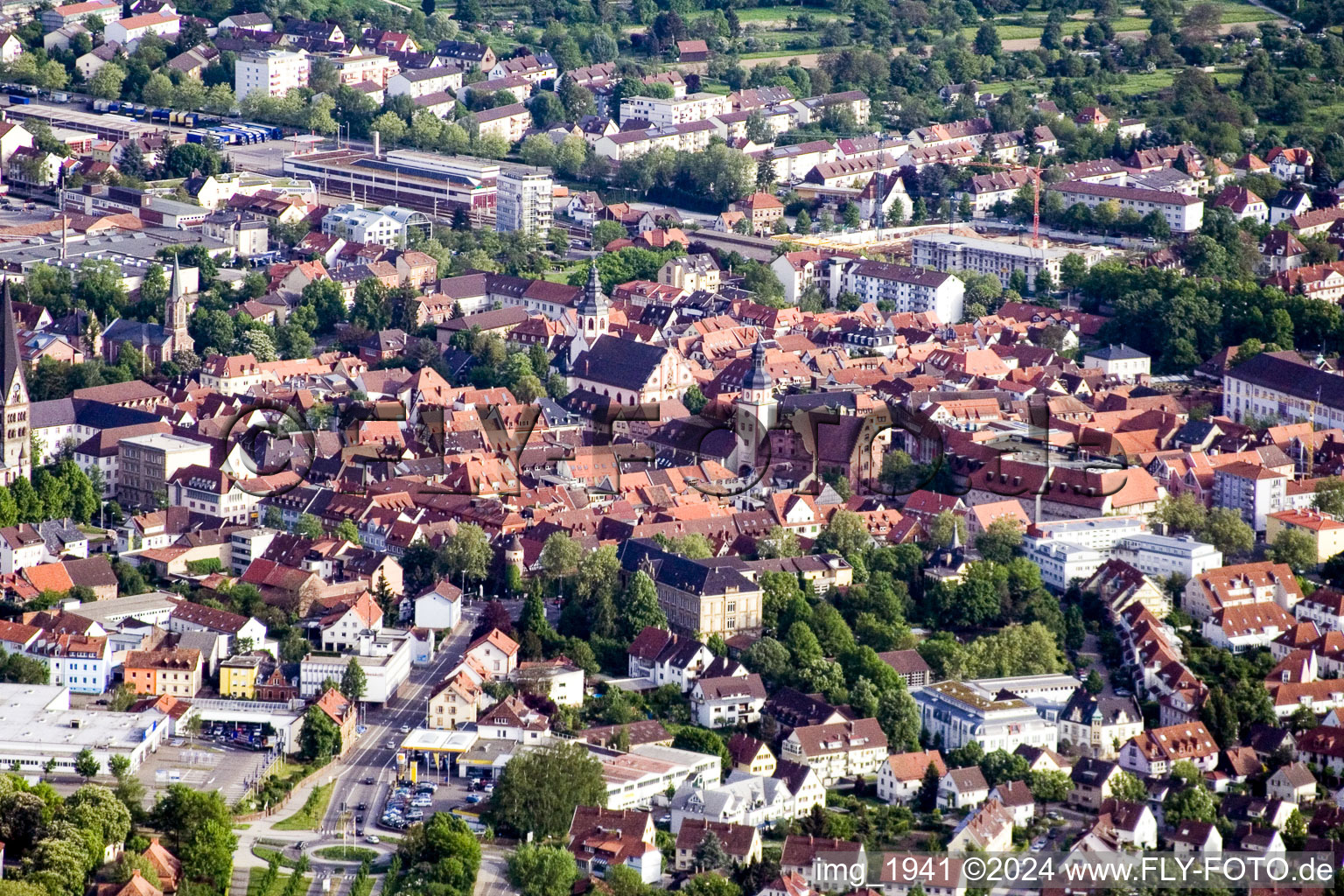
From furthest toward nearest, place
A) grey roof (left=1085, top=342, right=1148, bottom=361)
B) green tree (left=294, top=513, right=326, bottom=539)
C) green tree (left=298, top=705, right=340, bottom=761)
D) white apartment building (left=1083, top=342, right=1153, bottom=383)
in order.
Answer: grey roof (left=1085, top=342, right=1148, bottom=361), white apartment building (left=1083, top=342, right=1153, bottom=383), green tree (left=294, top=513, right=326, bottom=539), green tree (left=298, top=705, right=340, bottom=761)

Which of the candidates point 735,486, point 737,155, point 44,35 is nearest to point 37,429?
point 735,486

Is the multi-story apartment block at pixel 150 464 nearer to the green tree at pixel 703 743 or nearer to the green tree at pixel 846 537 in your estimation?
the green tree at pixel 846 537

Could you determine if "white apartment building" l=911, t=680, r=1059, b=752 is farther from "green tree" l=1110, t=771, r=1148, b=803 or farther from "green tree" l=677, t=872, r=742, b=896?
"green tree" l=677, t=872, r=742, b=896

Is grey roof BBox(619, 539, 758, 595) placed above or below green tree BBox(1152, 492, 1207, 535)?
above

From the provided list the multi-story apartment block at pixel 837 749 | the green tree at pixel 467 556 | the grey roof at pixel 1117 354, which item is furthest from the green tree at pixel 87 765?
the grey roof at pixel 1117 354

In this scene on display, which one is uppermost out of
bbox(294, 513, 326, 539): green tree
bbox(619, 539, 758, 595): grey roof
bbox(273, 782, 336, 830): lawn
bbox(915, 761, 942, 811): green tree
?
bbox(619, 539, 758, 595): grey roof

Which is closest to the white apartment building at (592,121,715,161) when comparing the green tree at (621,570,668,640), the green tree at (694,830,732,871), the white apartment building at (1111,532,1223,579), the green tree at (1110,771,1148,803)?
the white apartment building at (1111,532,1223,579)

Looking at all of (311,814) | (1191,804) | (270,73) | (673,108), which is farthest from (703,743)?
(270,73)

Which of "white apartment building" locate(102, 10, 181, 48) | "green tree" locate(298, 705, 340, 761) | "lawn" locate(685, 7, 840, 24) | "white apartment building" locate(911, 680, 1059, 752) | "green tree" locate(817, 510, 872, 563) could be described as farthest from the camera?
"lawn" locate(685, 7, 840, 24)

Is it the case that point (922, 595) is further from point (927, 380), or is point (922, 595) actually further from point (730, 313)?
point (730, 313)
